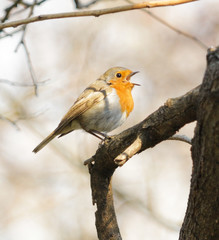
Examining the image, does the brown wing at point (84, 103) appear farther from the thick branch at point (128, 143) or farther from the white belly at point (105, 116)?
the thick branch at point (128, 143)

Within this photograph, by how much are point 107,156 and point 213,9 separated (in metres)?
5.46

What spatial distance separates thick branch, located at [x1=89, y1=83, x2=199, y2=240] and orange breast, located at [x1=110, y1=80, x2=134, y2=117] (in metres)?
1.63

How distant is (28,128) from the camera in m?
7.08

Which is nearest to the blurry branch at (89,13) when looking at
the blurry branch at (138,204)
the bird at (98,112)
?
the bird at (98,112)

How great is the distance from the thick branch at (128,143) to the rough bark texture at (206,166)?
8.1 inches

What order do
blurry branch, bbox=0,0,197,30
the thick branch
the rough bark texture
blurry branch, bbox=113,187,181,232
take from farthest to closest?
blurry branch, bbox=113,187,181,232
blurry branch, bbox=0,0,197,30
the thick branch
the rough bark texture

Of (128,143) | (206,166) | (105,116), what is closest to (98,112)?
(105,116)

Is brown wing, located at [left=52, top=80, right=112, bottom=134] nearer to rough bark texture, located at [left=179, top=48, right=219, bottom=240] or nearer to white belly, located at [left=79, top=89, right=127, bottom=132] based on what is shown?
white belly, located at [left=79, top=89, right=127, bottom=132]

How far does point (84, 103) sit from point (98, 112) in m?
0.19

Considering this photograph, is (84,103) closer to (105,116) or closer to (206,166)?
(105,116)

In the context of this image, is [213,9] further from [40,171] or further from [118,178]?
[40,171]

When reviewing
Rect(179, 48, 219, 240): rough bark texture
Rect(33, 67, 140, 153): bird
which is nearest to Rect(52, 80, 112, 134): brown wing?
Rect(33, 67, 140, 153): bird

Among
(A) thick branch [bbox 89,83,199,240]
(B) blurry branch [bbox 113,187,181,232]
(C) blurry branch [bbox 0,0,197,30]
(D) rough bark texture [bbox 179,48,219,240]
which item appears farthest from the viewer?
(B) blurry branch [bbox 113,187,181,232]

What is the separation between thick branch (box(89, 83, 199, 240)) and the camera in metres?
2.24
